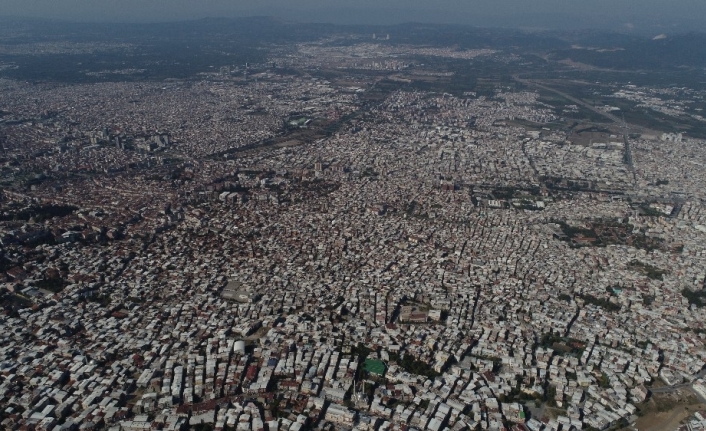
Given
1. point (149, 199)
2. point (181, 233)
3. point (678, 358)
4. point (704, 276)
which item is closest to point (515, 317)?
point (678, 358)

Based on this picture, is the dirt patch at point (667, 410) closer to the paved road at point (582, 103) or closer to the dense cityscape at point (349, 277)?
the dense cityscape at point (349, 277)

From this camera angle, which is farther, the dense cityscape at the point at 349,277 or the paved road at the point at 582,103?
the paved road at the point at 582,103

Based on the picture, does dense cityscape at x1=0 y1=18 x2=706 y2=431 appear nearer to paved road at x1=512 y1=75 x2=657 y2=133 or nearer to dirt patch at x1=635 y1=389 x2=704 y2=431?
dirt patch at x1=635 y1=389 x2=704 y2=431

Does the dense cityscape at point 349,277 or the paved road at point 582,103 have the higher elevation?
the paved road at point 582,103

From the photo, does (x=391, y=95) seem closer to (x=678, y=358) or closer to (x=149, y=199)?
(x=149, y=199)

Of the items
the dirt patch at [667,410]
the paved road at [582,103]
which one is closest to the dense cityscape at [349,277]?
the dirt patch at [667,410]

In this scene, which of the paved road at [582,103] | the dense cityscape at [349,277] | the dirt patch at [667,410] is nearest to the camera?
the dirt patch at [667,410]

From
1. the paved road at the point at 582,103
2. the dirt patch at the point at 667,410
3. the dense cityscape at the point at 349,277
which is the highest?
the paved road at the point at 582,103

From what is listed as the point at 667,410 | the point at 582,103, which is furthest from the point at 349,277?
the point at 582,103

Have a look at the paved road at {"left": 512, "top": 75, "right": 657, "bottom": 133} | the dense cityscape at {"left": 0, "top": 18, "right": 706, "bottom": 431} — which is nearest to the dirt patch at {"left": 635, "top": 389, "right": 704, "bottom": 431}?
the dense cityscape at {"left": 0, "top": 18, "right": 706, "bottom": 431}
